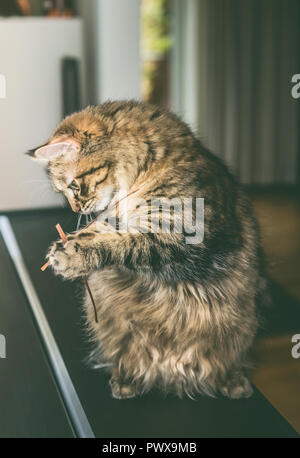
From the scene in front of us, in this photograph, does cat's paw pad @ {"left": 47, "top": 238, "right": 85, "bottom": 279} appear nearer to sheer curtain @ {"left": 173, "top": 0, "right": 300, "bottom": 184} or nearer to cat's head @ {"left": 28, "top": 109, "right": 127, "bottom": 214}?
cat's head @ {"left": 28, "top": 109, "right": 127, "bottom": 214}

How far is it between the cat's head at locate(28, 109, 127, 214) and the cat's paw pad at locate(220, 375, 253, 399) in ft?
0.92

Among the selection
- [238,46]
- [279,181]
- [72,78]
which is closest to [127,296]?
[72,78]

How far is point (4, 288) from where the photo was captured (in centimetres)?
61

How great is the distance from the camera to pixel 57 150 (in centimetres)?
55

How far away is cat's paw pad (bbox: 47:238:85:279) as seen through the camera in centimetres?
52

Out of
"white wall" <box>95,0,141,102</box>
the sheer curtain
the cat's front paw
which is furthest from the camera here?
the sheer curtain

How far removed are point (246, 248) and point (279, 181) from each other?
2.38ft

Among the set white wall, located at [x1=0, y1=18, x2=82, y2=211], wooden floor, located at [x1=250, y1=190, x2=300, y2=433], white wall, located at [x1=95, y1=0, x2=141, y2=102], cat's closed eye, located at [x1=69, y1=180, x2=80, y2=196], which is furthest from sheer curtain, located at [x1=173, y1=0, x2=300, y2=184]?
cat's closed eye, located at [x1=69, y1=180, x2=80, y2=196]

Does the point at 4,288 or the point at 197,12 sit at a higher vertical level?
the point at 197,12
